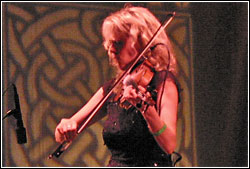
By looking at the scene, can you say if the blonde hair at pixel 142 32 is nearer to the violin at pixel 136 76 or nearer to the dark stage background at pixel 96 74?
the violin at pixel 136 76

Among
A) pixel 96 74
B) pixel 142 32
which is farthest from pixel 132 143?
pixel 96 74

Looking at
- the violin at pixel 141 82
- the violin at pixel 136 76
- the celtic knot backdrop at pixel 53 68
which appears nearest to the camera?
the violin at pixel 141 82

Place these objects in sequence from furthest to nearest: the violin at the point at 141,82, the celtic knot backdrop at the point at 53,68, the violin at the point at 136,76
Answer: the celtic knot backdrop at the point at 53,68, the violin at the point at 136,76, the violin at the point at 141,82

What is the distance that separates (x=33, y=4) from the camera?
5.44 feet

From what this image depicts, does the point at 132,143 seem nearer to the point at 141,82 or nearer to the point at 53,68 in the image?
the point at 141,82

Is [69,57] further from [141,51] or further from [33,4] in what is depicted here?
[141,51]

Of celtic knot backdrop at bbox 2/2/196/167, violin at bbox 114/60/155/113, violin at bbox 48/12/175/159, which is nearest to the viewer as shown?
violin at bbox 114/60/155/113

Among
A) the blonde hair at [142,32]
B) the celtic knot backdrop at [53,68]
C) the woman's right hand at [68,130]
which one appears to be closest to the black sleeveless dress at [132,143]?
the woman's right hand at [68,130]

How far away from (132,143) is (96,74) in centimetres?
61

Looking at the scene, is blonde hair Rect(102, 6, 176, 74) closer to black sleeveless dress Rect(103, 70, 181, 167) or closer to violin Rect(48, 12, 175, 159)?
violin Rect(48, 12, 175, 159)

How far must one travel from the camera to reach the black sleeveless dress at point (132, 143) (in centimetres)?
120

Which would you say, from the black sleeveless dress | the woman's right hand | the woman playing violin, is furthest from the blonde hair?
the woman's right hand

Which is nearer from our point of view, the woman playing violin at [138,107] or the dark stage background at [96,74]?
the woman playing violin at [138,107]

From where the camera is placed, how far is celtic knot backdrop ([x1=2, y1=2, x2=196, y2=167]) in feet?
5.33
